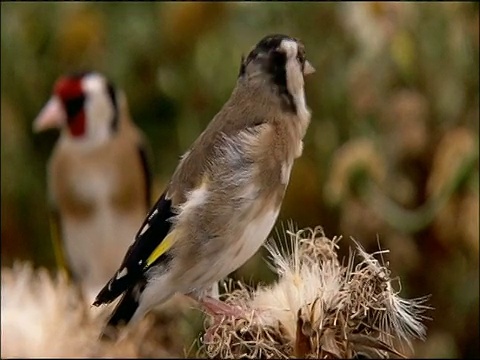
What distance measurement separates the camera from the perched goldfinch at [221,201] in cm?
85

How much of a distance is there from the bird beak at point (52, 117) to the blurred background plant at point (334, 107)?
0.24 m

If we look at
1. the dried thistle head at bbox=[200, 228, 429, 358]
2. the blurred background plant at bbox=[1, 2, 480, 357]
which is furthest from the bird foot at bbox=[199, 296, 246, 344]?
the blurred background plant at bbox=[1, 2, 480, 357]

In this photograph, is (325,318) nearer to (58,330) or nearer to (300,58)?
(300,58)

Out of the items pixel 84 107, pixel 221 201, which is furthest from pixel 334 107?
pixel 221 201

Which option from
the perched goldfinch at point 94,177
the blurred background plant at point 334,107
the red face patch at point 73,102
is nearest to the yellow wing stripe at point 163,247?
the blurred background plant at point 334,107

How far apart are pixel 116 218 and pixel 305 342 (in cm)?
130

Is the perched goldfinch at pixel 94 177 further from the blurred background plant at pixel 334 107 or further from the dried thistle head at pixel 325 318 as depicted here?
the dried thistle head at pixel 325 318

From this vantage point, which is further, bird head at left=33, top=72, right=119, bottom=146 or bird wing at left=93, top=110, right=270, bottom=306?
bird head at left=33, top=72, right=119, bottom=146

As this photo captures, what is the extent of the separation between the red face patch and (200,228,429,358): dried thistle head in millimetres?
1318

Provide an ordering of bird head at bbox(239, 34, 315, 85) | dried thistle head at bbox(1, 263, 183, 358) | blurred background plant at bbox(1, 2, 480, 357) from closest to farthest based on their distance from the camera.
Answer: bird head at bbox(239, 34, 315, 85), dried thistle head at bbox(1, 263, 183, 358), blurred background plant at bbox(1, 2, 480, 357)

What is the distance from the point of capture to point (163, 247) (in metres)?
0.87

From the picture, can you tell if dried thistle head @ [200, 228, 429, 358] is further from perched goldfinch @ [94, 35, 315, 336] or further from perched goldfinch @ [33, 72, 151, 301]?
perched goldfinch @ [33, 72, 151, 301]

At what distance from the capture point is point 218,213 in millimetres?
875

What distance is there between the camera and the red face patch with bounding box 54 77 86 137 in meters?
1.98
